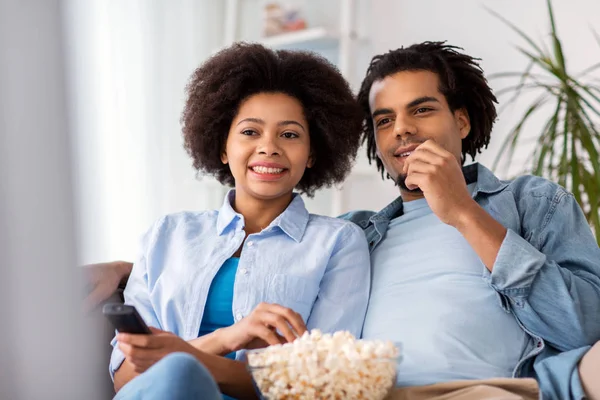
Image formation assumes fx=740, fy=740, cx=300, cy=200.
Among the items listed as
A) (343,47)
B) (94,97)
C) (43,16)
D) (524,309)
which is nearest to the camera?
(43,16)

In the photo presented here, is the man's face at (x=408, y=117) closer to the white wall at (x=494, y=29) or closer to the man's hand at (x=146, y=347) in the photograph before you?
the man's hand at (x=146, y=347)

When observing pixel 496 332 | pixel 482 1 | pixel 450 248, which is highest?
Result: pixel 482 1

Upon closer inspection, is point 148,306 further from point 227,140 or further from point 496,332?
point 496,332

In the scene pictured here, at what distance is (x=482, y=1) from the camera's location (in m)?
3.19

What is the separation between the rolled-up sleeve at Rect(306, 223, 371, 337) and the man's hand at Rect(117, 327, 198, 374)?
40 cm

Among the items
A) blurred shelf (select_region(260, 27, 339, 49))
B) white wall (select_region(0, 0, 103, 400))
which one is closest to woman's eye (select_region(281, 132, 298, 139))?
white wall (select_region(0, 0, 103, 400))

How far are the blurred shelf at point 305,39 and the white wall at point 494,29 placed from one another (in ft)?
1.00

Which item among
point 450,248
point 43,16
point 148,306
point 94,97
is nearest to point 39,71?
point 43,16

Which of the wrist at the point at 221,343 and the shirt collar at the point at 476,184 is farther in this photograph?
the shirt collar at the point at 476,184

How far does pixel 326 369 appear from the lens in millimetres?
983

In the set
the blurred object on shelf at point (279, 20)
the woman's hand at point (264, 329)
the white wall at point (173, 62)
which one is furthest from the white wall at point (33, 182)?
the blurred object on shelf at point (279, 20)

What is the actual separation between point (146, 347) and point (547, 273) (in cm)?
78

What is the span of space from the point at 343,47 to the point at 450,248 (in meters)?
1.88

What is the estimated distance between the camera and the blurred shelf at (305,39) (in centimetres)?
336
